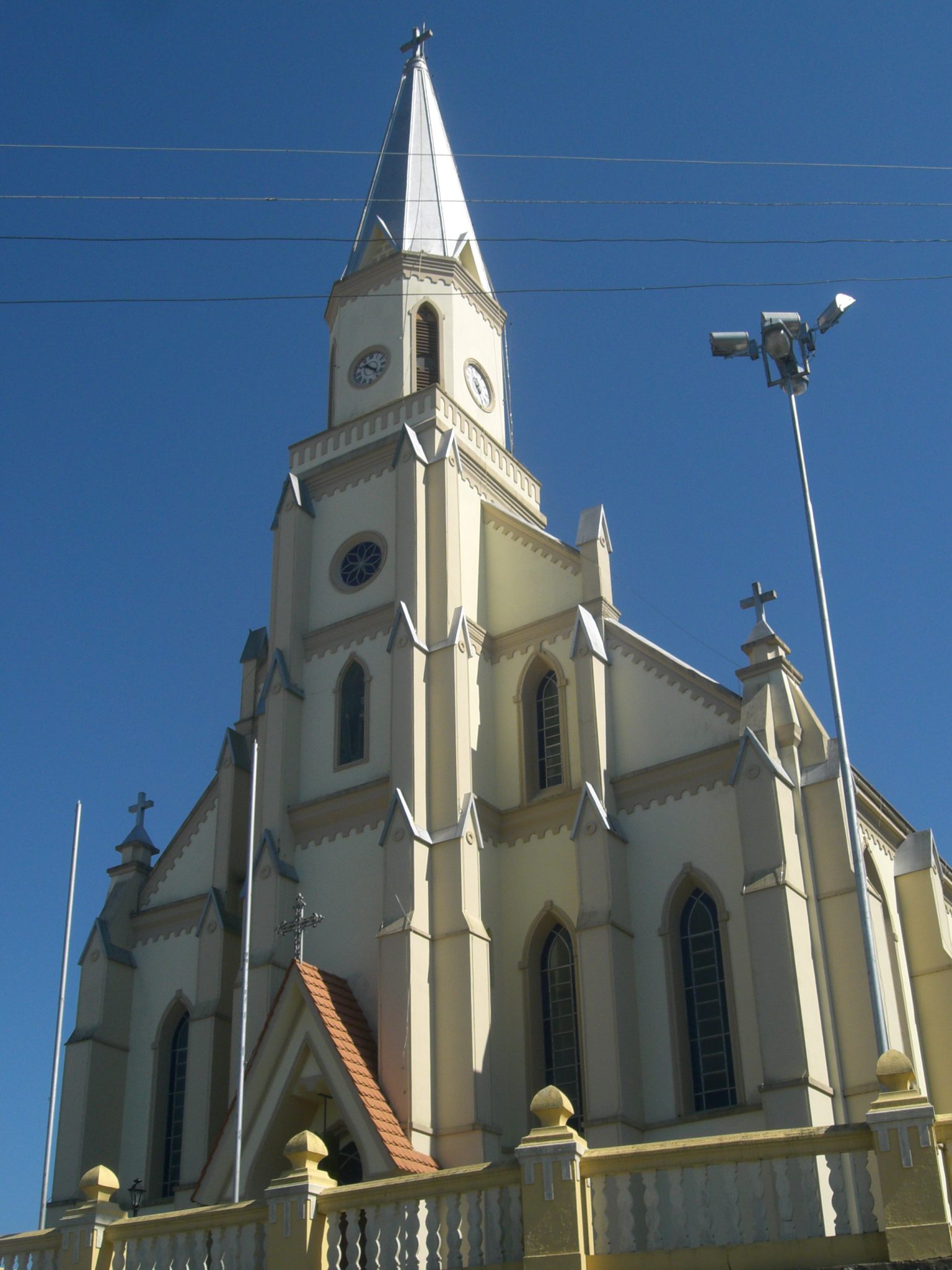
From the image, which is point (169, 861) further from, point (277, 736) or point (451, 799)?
point (451, 799)

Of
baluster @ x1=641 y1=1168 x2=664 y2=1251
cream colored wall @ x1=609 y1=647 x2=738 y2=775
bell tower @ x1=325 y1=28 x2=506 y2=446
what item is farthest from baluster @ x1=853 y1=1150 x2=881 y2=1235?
bell tower @ x1=325 y1=28 x2=506 y2=446

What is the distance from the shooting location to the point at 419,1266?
13.3 metres

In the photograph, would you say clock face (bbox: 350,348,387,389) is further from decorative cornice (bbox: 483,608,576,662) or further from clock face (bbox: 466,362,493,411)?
decorative cornice (bbox: 483,608,576,662)

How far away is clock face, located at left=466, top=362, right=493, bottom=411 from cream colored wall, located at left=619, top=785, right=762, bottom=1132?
40.5ft

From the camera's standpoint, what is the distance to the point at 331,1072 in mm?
22812

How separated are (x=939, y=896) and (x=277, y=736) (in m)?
13.9

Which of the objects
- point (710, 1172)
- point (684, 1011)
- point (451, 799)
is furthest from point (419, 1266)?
point (451, 799)

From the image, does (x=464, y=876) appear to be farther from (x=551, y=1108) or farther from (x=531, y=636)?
(x=551, y=1108)

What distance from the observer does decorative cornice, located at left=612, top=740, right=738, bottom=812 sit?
24734mm

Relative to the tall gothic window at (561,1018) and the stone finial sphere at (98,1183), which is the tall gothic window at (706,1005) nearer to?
the tall gothic window at (561,1018)

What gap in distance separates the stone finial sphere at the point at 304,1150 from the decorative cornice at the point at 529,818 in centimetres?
1175

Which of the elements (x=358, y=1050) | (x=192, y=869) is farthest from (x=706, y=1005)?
(x=192, y=869)

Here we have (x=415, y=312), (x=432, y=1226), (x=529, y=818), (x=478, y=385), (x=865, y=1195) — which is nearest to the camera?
(x=865, y=1195)

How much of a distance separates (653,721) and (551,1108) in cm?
1351
